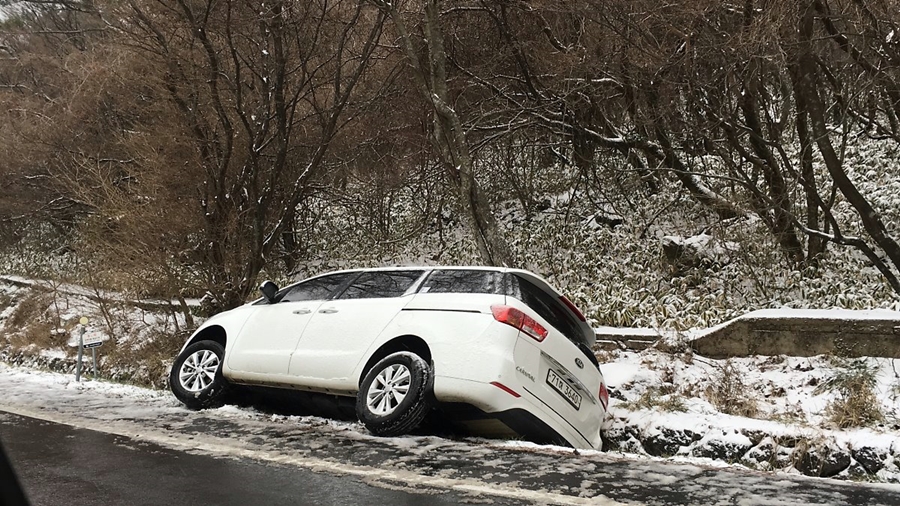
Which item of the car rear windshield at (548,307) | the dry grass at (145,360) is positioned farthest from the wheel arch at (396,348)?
the dry grass at (145,360)

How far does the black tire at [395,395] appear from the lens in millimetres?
5680

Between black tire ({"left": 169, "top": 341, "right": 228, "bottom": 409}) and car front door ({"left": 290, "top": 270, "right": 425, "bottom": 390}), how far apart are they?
117 cm

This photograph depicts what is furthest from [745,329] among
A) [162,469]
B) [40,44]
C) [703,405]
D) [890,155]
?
[40,44]

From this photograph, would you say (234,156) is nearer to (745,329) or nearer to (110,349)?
(110,349)

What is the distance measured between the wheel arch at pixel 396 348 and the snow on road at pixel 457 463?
0.55m

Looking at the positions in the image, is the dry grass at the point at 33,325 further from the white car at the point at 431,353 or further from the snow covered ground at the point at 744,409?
the white car at the point at 431,353

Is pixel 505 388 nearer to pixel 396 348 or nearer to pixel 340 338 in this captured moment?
pixel 396 348

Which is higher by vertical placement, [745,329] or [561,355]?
[745,329]

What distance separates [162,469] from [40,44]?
22.9 meters

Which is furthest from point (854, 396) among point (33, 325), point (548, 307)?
point (33, 325)

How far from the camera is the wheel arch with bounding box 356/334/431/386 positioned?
6117mm

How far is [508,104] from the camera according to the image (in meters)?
13.9

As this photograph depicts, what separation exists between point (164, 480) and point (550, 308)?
11.0 ft

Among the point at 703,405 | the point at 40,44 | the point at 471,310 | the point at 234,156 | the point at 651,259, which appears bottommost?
the point at 703,405
